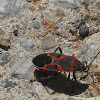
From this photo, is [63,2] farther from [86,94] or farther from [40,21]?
[86,94]

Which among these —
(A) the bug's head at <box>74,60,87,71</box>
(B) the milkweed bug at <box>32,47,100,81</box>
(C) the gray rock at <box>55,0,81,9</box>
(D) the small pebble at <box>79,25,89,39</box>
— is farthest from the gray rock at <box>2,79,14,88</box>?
(C) the gray rock at <box>55,0,81,9</box>

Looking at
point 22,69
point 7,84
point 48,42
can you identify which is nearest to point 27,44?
point 48,42

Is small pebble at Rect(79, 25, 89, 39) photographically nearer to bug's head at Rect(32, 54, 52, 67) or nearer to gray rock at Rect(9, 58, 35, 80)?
bug's head at Rect(32, 54, 52, 67)

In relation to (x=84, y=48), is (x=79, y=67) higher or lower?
lower

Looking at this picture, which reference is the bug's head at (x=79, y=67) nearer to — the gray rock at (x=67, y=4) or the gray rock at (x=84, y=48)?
the gray rock at (x=84, y=48)

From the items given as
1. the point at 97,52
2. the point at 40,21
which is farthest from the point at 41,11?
the point at 97,52

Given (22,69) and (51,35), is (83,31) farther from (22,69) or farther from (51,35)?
(22,69)

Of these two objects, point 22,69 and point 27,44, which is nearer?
point 22,69
